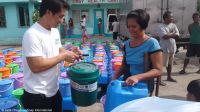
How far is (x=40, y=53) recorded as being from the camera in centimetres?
218

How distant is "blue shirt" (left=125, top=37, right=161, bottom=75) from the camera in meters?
2.33

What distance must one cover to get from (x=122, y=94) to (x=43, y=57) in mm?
740

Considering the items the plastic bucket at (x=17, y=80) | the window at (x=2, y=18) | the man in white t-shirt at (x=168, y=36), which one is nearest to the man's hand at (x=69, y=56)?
the plastic bucket at (x=17, y=80)

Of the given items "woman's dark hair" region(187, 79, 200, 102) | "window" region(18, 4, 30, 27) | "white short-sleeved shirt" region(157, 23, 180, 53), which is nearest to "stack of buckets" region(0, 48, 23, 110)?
"woman's dark hair" region(187, 79, 200, 102)

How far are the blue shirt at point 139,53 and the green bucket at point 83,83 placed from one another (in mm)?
343

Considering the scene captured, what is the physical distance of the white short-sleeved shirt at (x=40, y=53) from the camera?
7.09ft

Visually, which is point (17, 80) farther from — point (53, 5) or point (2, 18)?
point (2, 18)

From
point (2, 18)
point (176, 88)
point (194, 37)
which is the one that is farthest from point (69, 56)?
point (2, 18)

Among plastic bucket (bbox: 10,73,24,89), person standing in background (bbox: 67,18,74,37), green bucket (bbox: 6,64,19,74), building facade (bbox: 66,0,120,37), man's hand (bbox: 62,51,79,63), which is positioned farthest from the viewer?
building facade (bbox: 66,0,120,37)

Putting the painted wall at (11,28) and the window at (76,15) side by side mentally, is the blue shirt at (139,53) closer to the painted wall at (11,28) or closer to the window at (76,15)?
the painted wall at (11,28)

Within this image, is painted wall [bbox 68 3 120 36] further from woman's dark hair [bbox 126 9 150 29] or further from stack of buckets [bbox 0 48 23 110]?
woman's dark hair [bbox 126 9 150 29]

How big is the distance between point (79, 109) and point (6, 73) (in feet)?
5.13

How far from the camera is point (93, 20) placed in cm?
2091

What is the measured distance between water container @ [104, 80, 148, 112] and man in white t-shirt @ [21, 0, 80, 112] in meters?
0.53
